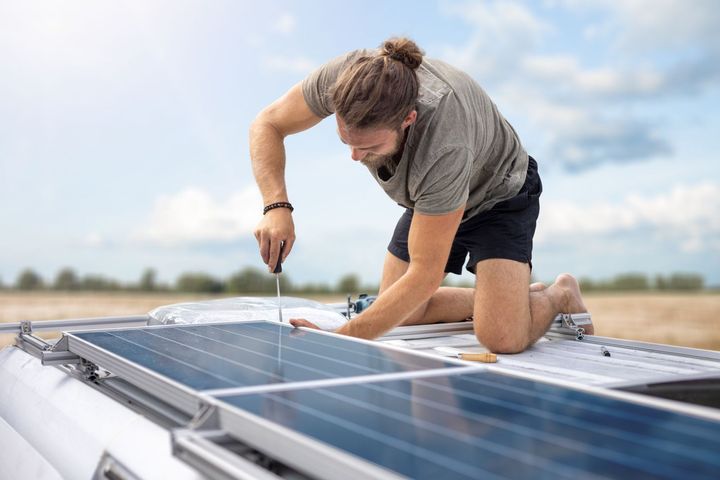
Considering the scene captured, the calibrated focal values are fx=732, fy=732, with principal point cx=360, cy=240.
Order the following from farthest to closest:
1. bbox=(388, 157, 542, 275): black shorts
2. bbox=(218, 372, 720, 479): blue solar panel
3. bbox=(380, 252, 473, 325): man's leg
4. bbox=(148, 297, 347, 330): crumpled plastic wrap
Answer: bbox=(380, 252, 473, 325): man's leg < bbox=(388, 157, 542, 275): black shorts < bbox=(148, 297, 347, 330): crumpled plastic wrap < bbox=(218, 372, 720, 479): blue solar panel

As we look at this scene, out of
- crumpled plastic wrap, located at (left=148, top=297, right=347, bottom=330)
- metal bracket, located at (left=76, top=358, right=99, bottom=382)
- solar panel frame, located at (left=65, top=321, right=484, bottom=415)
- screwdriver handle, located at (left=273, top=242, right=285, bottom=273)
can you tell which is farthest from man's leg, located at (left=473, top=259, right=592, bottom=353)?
metal bracket, located at (left=76, top=358, right=99, bottom=382)

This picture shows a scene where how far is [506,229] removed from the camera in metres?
4.56

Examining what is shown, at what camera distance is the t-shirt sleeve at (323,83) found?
3.97m

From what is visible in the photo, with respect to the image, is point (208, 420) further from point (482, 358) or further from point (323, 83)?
point (323, 83)

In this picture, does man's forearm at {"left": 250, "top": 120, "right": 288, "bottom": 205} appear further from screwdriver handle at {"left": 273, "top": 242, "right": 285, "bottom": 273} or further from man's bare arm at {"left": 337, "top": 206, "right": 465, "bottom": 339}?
man's bare arm at {"left": 337, "top": 206, "right": 465, "bottom": 339}

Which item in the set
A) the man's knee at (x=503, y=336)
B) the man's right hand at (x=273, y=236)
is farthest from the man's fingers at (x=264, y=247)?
the man's knee at (x=503, y=336)

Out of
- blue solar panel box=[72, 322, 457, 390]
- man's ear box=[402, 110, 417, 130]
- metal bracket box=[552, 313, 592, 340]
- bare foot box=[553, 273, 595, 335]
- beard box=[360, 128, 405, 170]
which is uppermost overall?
man's ear box=[402, 110, 417, 130]

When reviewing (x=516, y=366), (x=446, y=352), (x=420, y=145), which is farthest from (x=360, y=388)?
(x=446, y=352)

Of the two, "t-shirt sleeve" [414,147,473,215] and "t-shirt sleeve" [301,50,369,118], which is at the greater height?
"t-shirt sleeve" [301,50,369,118]

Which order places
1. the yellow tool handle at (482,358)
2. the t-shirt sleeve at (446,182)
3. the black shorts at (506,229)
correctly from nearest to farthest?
the t-shirt sleeve at (446,182)
the yellow tool handle at (482,358)
the black shorts at (506,229)

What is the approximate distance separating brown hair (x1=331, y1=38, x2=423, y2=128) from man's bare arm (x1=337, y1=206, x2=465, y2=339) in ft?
1.76

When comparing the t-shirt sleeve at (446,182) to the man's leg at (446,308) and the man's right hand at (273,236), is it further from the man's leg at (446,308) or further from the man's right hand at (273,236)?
the man's leg at (446,308)

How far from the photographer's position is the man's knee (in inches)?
173

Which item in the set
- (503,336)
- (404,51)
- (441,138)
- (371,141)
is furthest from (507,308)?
(404,51)
